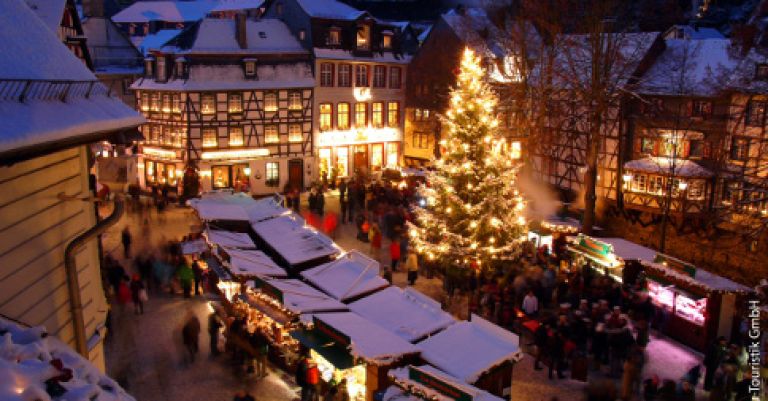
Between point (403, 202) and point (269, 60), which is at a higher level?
point (269, 60)

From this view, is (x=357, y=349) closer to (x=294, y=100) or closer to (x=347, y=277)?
(x=347, y=277)

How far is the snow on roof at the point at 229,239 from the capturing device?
16280 millimetres

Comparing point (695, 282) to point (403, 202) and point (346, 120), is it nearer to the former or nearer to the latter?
point (403, 202)

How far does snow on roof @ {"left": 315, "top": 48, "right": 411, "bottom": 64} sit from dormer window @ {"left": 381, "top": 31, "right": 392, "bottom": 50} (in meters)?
0.42

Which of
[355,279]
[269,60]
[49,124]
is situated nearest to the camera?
[49,124]

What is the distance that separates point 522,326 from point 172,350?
830 centimetres

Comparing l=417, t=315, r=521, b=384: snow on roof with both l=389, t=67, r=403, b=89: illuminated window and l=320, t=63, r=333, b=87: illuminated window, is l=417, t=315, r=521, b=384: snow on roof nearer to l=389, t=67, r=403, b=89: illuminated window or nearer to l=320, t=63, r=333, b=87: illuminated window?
l=320, t=63, r=333, b=87: illuminated window

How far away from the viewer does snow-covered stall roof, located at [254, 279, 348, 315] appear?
492 inches

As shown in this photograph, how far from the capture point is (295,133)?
3503cm

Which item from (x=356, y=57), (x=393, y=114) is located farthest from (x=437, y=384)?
(x=393, y=114)

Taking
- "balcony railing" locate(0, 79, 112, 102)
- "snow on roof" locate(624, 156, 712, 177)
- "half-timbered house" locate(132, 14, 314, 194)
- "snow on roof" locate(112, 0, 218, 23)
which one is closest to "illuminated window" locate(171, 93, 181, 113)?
"half-timbered house" locate(132, 14, 314, 194)

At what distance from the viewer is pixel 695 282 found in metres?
15.6

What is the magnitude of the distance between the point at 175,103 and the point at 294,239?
17862 mm

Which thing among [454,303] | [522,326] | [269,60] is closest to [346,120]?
[269,60]
